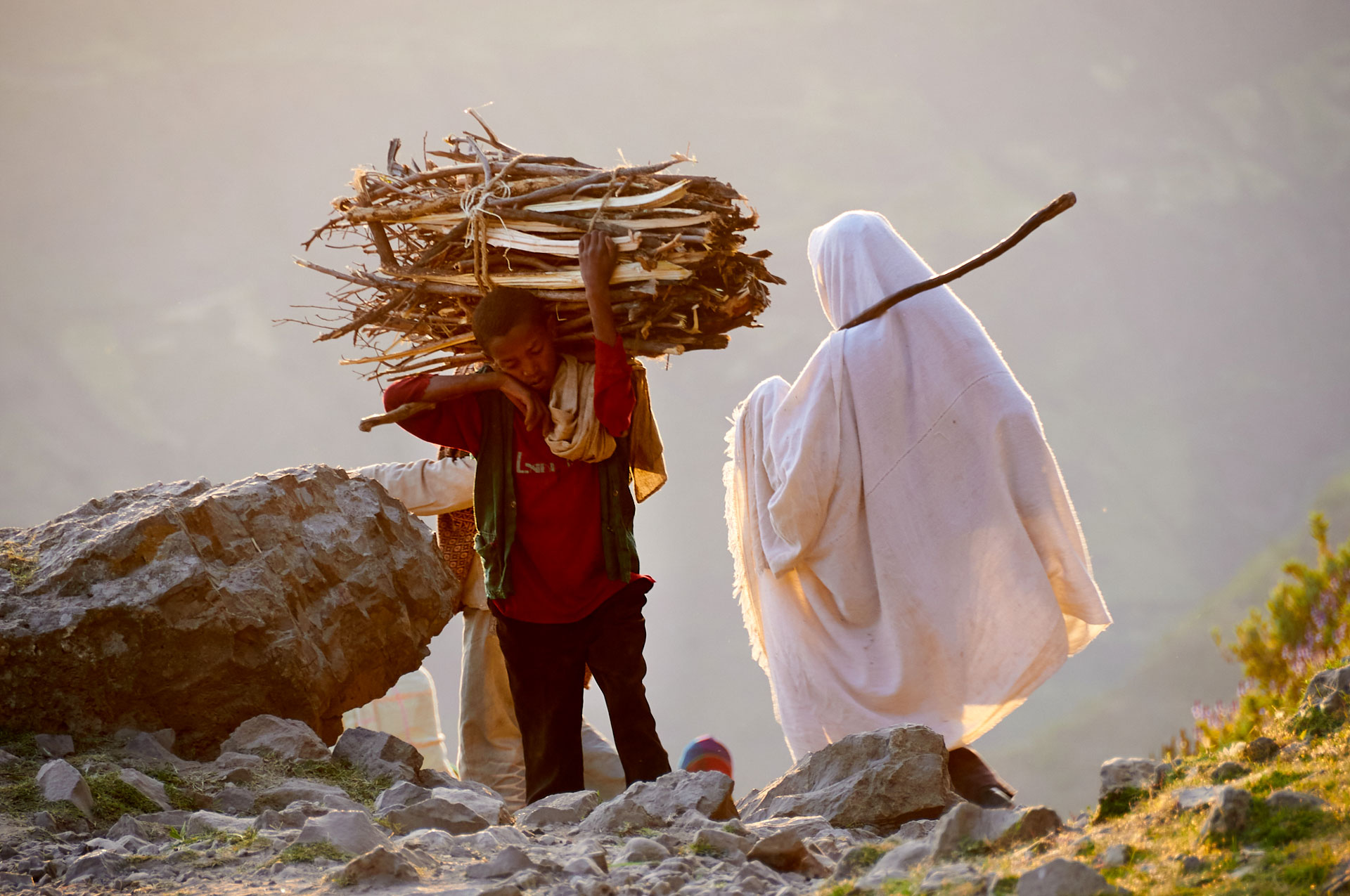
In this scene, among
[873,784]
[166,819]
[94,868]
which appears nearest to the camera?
[94,868]

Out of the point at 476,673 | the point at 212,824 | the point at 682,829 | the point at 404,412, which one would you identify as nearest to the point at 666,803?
the point at 682,829

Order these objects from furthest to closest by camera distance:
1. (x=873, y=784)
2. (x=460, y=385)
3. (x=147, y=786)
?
(x=460, y=385), (x=873, y=784), (x=147, y=786)

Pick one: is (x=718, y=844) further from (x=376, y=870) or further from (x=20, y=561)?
(x=20, y=561)

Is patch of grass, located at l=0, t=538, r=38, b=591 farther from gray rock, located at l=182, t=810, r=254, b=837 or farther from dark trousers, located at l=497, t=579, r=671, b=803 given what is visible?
dark trousers, located at l=497, t=579, r=671, b=803

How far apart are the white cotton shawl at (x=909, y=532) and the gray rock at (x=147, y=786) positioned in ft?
6.19

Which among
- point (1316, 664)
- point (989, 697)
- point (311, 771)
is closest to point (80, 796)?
point (311, 771)

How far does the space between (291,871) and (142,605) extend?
147cm

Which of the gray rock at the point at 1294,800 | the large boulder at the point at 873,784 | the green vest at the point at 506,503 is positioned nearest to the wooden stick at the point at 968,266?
the green vest at the point at 506,503

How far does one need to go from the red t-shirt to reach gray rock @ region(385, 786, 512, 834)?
1.15 meters

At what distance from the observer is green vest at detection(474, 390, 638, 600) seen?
3.62 meters

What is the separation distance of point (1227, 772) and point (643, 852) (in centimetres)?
112

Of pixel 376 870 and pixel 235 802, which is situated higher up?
pixel 235 802

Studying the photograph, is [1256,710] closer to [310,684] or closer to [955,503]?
[955,503]

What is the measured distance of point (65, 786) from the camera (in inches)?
103
